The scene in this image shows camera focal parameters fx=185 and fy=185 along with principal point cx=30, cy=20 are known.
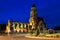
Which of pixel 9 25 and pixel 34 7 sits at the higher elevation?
pixel 34 7

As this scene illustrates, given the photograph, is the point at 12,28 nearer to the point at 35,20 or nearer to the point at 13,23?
the point at 13,23

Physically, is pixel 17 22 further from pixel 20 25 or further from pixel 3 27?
pixel 3 27

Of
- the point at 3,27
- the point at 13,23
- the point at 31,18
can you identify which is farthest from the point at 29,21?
the point at 3,27

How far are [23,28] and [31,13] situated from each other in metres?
11.0

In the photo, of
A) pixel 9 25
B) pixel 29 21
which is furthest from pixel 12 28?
pixel 29 21

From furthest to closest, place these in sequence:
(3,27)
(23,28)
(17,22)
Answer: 1. (3,27)
2. (17,22)
3. (23,28)

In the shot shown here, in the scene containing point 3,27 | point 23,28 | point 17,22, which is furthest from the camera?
point 3,27

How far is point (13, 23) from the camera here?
113812mm

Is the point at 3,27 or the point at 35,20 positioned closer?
the point at 35,20

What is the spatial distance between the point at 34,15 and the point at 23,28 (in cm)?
1067

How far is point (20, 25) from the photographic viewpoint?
11269 centimetres

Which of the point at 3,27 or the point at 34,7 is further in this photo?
the point at 3,27

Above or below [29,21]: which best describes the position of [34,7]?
above

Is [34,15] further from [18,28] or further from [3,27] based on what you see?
[3,27]
